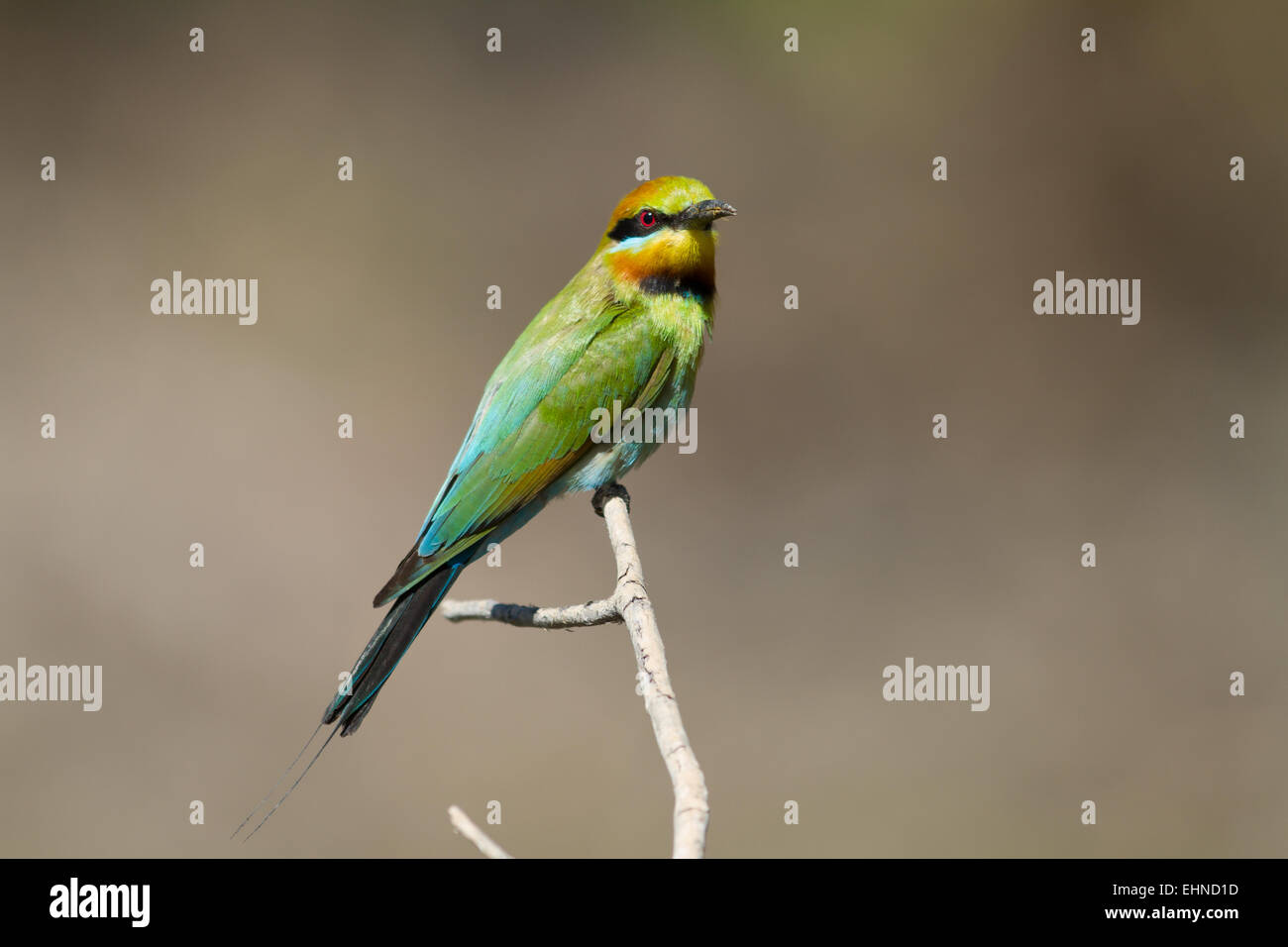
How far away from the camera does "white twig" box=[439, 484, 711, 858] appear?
4.83ft

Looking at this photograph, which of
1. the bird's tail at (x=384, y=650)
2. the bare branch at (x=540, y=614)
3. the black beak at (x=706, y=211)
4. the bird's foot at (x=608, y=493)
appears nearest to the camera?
the bare branch at (x=540, y=614)

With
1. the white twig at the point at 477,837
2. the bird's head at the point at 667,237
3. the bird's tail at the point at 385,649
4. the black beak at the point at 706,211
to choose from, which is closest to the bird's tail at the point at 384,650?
the bird's tail at the point at 385,649

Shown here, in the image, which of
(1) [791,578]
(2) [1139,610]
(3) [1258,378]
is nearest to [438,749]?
(1) [791,578]

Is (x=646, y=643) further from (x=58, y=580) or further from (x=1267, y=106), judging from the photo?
(x=1267, y=106)

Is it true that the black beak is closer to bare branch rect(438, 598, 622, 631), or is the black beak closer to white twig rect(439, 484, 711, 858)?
white twig rect(439, 484, 711, 858)

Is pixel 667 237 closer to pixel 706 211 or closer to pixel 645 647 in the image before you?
pixel 706 211

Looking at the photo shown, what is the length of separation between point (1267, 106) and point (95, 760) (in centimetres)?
674

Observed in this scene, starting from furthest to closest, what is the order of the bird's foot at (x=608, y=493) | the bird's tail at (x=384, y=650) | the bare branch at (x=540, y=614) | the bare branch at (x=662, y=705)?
the bird's foot at (x=608, y=493), the bird's tail at (x=384, y=650), the bare branch at (x=540, y=614), the bare branch at (x=662, y=705)

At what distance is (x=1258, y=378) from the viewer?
21.2 ft

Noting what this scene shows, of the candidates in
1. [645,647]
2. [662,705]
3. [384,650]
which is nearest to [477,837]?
[662,705]

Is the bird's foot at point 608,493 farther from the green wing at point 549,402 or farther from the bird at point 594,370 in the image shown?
the green wing at point 549,402

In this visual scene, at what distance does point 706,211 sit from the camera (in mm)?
3074

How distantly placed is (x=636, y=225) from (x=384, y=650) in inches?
52.6

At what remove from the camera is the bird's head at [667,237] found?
3125mm
